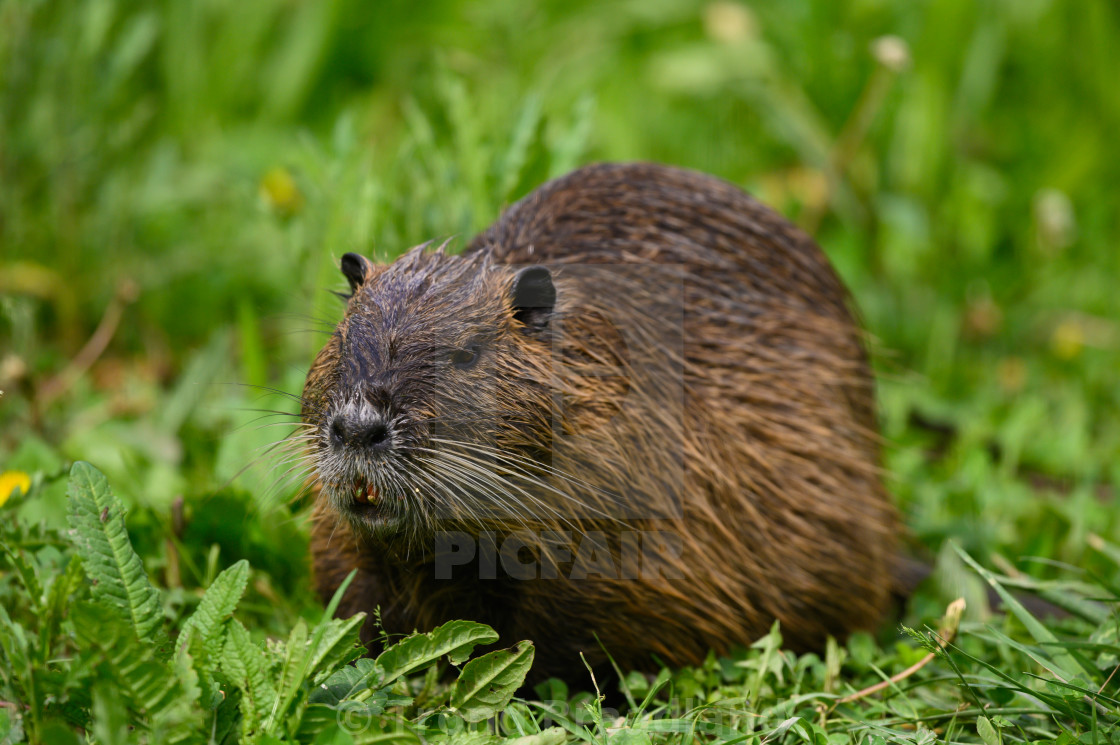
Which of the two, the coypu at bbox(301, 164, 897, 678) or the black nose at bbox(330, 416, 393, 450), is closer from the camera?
the black nose at bbox(330, 416, 393, 450)

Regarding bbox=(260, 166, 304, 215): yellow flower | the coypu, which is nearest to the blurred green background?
bbox=(260, 166, 304, 215): yellow flower

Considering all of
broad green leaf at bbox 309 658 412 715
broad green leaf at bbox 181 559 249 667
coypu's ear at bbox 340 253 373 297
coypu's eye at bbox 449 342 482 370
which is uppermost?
coypu's ear at bbox 340 253 373 297

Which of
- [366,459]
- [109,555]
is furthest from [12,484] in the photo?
[366,459]

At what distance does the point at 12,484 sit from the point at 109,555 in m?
0.75

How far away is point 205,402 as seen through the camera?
3.51 m

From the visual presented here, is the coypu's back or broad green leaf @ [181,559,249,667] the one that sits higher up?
the coypu's back

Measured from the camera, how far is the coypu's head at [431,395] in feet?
6.19

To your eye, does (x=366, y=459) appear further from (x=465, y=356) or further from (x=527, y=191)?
(x=527, y=191)

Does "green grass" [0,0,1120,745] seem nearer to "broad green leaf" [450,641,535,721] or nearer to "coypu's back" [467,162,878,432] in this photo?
"broad green leaf" [450,641,535,721]

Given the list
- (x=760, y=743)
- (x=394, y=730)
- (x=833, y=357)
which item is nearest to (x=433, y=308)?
(x=394, y=730)

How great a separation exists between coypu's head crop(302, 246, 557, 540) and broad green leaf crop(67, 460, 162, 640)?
342mm

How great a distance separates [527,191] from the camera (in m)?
3.26

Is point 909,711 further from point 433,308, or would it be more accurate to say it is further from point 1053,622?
point 433,308

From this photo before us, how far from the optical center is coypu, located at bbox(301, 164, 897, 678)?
1965mm
